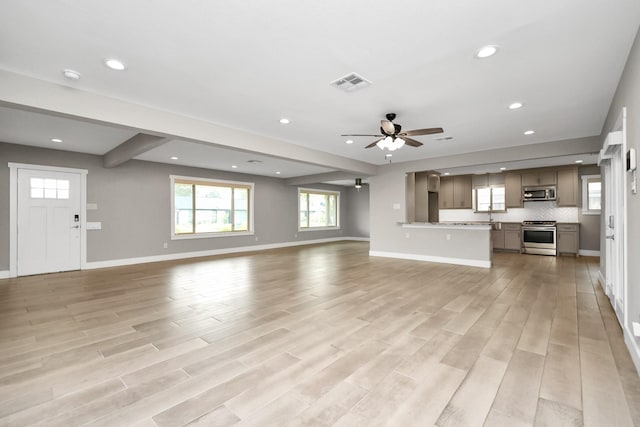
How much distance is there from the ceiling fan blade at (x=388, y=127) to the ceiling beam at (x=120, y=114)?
7.17 ft

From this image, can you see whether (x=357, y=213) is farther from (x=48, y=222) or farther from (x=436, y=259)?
(x=48, y=222)

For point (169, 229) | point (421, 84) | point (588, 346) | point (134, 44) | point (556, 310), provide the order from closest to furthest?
point (134, 44) < point (588, 346) < point (421, 84) < point (556, 310) < point (169, 229)

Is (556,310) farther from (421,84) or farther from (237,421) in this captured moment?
(237,421)

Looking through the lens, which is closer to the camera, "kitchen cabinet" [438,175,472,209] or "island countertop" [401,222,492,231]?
"island countertop" [401,222,492,231]

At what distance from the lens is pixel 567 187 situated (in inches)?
311

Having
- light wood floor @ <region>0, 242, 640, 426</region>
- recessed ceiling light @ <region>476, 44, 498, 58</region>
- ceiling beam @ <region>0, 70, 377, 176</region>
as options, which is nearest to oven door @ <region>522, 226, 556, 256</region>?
light wood floor @ <region>0, 242, 640, 426</region>

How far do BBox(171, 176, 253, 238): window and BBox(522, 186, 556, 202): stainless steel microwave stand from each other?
323 inches

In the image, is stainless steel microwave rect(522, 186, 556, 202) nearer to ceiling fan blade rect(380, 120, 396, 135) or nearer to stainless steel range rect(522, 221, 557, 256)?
stainless steel range rect(522, 221, 557, 256)

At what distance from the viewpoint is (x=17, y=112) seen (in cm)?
383

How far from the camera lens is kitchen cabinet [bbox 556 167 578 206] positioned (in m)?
7.80

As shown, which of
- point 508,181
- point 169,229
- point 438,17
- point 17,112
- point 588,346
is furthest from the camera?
point 508,181

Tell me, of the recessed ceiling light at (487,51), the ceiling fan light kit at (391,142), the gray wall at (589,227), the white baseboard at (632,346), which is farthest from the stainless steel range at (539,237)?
the recessed ceiling light at (487,51)

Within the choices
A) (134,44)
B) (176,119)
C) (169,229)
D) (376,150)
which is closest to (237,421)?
(134,44)

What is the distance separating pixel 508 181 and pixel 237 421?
9.60 metres
